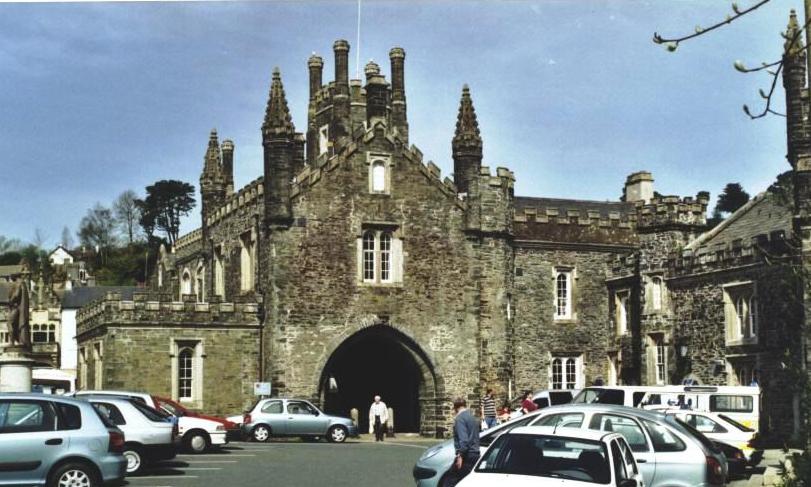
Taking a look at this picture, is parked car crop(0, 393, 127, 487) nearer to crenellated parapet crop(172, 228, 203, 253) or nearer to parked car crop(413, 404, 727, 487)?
parked car crop(413, 404, 727, 487)

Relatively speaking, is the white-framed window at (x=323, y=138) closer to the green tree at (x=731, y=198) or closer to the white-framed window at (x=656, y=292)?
the white-framed window at (x=656, y=292)

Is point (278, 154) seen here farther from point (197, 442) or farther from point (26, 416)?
point (26, 416)

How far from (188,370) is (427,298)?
8651mm

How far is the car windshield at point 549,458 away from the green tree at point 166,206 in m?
107

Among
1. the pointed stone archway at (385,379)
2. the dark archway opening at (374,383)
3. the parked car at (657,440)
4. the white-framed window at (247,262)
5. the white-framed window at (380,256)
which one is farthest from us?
the dark archway opening at (374,383)

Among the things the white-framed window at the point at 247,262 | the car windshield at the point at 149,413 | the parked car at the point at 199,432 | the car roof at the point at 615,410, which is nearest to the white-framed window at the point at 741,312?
the white-framed window at the point at 247,262

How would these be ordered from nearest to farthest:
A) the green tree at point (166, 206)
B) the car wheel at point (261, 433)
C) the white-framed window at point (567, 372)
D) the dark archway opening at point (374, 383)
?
the car wheel at point (261, 433)
the dark archway opening at point (374, 383)
the white-framed window at point (567, 372)
the green tree at point (166, 206)

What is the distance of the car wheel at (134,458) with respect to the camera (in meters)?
23.1

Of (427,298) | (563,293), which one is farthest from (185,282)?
(563,293)

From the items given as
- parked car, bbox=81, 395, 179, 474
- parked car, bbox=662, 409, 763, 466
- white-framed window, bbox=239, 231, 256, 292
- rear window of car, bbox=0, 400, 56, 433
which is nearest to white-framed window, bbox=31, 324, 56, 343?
white-framed window, bbox=239, 231, 256, 292

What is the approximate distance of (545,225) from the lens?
48.3m

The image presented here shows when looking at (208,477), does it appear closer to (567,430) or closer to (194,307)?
(567,430)

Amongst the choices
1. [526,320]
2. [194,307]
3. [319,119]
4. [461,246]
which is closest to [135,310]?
[194,307]

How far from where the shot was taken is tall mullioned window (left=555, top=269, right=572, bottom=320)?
48219mm
